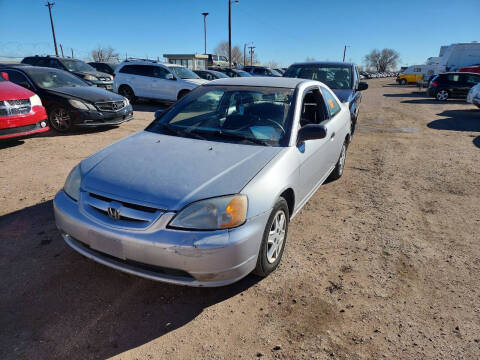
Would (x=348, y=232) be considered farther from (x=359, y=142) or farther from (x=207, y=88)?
(x=359, y=142)

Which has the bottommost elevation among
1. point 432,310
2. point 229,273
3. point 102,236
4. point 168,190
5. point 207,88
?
point 432,310

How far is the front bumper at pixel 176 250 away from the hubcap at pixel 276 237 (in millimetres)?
282

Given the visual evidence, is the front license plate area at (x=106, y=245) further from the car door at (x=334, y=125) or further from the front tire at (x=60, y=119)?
the front tire at (x=60, y=119)

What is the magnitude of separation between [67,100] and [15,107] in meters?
1.48

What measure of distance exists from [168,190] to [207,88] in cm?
196

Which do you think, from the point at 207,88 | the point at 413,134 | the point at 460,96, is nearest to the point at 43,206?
the point at 207,88

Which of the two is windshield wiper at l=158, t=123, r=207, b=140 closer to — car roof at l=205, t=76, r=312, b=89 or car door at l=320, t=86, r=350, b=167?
car roof at l=205, t=76, r=312, b=89

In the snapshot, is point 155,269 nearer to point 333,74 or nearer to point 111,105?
point 111,105

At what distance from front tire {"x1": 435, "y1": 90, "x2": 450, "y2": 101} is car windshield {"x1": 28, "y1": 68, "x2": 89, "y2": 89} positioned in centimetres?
1782

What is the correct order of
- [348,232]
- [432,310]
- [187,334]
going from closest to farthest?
[187,334]
[432,310]
[348,232]

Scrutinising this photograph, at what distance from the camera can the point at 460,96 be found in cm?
1694

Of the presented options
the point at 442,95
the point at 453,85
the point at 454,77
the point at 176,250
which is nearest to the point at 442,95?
the point at 442,95

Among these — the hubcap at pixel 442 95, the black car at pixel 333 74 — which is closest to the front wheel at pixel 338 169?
the black car at pixel 333 74

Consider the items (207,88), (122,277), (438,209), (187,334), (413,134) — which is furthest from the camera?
(413,134)
